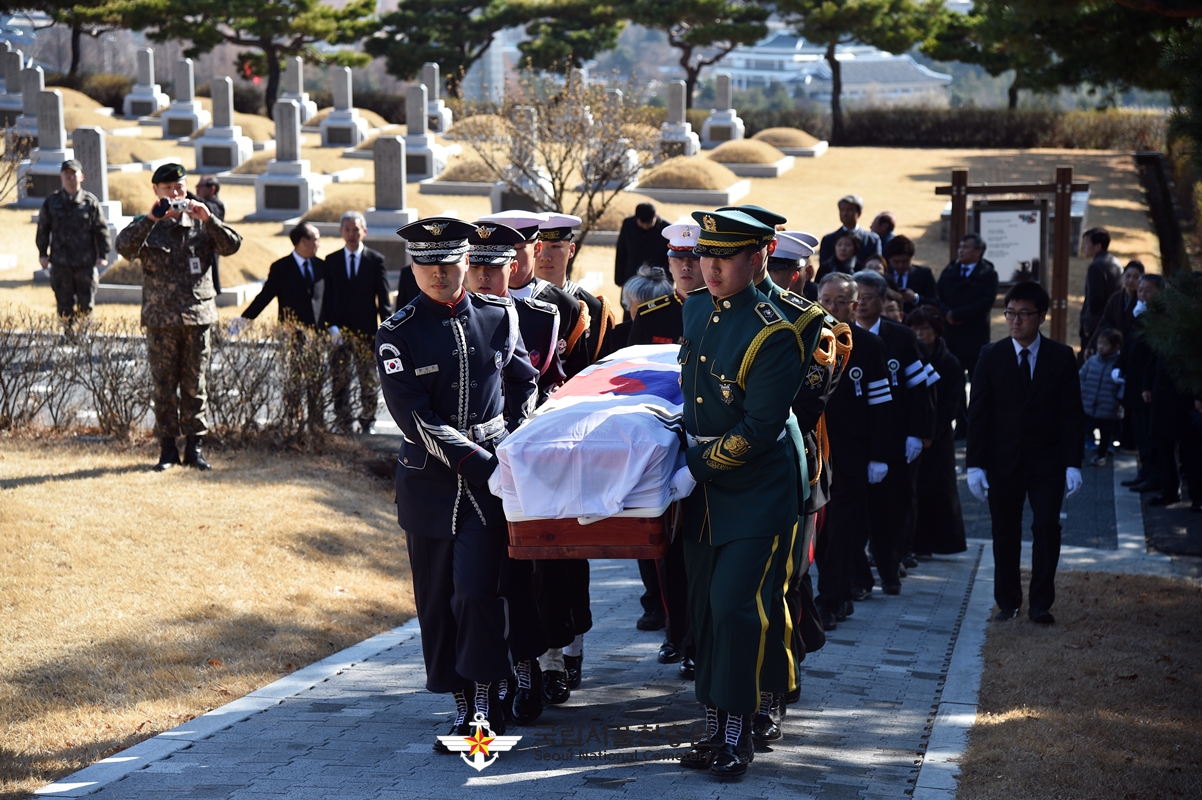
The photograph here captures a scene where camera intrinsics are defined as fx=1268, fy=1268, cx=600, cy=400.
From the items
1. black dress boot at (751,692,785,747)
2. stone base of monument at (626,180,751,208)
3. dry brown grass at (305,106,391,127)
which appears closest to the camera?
black dress boot at (751,692,785,747)

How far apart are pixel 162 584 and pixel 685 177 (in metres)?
22.2

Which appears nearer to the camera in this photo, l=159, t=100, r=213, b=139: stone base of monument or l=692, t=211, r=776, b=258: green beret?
l=692, t=211, r=776, b=258: green beret

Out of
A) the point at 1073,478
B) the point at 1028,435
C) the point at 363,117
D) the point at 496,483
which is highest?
the point at 363,117

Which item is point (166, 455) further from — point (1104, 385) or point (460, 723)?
point (1104, 385)

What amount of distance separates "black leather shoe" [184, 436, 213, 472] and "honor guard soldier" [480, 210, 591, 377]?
3.87m

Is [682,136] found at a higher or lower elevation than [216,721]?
higher

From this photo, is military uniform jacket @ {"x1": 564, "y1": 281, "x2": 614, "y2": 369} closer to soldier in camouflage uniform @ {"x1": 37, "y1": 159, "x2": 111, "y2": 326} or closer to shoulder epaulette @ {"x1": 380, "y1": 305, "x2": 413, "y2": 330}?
shoulder epaulette @ {"x1": 380, "y1": 305, "x2": 413, "y2": 330}

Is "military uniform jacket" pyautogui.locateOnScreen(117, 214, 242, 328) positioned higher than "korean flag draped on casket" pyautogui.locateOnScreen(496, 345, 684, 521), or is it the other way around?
"military uniform jacket" pyautogui.locateOnScreen(117, 214, 242, 328)

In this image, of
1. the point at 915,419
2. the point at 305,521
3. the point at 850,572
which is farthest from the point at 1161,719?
the point at 305,521

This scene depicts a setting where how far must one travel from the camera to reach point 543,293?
5852 mm

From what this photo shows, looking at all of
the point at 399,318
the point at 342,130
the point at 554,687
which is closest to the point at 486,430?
the point at 399,318

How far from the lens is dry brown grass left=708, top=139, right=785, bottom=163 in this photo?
3316cm

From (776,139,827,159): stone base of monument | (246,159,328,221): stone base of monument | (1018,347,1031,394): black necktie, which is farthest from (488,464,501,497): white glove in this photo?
(776,139,827,159): stone base of monument

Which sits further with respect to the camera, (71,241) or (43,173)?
(43,173)
